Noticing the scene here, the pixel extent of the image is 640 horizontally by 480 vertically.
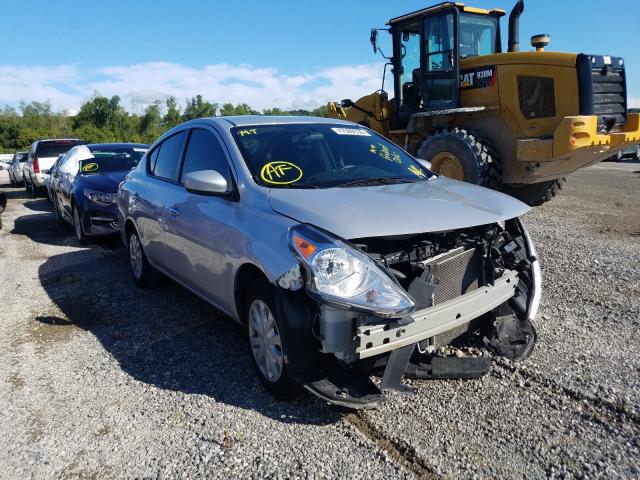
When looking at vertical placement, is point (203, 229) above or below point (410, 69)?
below

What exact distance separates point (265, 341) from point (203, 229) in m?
1.08

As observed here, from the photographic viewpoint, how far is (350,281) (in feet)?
8.98

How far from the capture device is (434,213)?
10.3ft

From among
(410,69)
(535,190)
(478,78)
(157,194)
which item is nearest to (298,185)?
(157,194)

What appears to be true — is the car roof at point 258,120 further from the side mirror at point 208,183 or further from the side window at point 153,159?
the side window at point 153,159

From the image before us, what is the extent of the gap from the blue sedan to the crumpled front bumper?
6.09 metres

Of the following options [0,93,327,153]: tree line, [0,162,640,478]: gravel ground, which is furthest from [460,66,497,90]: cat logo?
[0,93,327,153]: tree line

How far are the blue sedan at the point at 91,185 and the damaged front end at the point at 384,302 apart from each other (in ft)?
18.8

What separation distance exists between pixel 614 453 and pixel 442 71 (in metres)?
7.61

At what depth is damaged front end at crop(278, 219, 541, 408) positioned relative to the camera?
2.73 meters

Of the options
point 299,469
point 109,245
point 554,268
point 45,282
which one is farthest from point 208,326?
point 109,245

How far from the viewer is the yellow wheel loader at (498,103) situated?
755cm

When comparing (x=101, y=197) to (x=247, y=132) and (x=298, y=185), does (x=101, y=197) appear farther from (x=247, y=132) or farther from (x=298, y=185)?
(x=298, y=185)

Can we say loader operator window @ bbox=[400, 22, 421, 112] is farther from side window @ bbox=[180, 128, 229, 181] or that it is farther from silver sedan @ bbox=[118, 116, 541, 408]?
side window @ bbox=[180, 128, 229, 181]
